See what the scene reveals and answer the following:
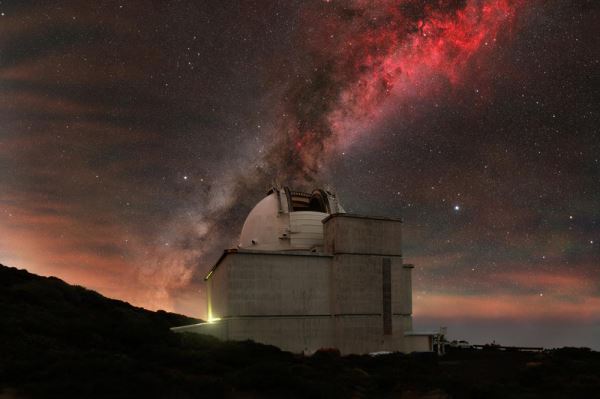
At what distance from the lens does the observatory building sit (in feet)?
86.8

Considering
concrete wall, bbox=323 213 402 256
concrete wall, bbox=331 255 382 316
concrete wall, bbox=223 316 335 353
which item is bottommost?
concrete wall, bbox=223 316 335 353

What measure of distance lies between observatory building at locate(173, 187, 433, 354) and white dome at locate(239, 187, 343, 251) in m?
0.07

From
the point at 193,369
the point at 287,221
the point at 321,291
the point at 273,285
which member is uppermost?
the point at 287,221

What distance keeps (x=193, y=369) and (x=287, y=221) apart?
1549 cm

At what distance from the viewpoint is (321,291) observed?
28234 mm

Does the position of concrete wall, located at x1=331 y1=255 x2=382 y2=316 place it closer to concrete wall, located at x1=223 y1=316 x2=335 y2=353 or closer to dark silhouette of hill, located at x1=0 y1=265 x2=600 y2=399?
concrete wall, located at x1=223 y1=316 x2=335 y2=353

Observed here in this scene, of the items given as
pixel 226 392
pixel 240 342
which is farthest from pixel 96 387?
pixel 240 342

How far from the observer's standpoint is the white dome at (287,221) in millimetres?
31328

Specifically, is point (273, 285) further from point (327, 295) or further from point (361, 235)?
point (361, 235)

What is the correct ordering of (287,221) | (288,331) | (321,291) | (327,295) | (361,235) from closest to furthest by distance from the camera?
(288,331) → (321,291) → (327,295) → (361,235) → (287,221)

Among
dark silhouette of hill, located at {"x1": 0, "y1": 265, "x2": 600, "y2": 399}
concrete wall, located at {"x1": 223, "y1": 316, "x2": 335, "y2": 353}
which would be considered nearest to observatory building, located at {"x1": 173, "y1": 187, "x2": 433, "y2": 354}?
concrete wall, located at {"x1": 223, "y1": 316, "x2": 335, "y2": 353}

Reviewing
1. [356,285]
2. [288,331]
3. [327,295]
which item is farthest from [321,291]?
[288,331]

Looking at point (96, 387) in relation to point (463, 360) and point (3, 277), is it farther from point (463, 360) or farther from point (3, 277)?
point (3, 277)

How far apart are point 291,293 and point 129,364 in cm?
1343
